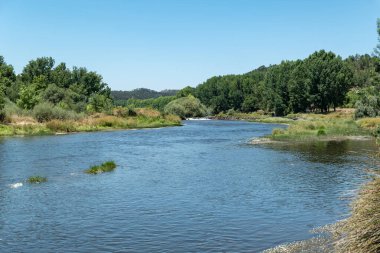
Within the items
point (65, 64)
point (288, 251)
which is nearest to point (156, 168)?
point (288, 251)

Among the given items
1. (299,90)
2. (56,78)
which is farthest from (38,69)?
(299,90)

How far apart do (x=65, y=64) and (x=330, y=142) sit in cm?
15299

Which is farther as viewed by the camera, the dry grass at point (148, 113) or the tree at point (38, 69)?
the tree at point (38, 69)

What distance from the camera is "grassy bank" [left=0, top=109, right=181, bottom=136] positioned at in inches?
3287

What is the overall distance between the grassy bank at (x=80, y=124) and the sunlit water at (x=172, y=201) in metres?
35.4

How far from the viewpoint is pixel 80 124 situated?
96938mm

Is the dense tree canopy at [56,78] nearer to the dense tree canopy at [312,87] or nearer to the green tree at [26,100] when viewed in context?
the green tree at [26,100]

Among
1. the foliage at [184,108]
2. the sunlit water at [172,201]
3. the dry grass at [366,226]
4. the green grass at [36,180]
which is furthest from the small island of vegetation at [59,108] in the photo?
the dry grass at [366,226]

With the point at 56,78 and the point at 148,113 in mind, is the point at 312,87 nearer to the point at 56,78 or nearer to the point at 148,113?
the point at 148,113

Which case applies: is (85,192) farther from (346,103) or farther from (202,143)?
(346,103)

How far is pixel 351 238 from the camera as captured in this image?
12.5m

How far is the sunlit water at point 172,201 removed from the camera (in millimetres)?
19891

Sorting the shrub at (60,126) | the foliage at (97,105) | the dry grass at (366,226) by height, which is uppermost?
the foliage at (97,105)

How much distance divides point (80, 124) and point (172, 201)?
73.5 m
